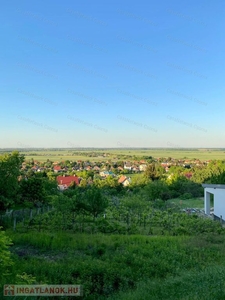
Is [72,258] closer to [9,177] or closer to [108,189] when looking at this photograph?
[9,177]

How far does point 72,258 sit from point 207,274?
150 inches

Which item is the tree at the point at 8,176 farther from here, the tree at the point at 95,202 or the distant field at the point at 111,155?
the distant field at the point at 111,155

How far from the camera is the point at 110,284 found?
6367 mm

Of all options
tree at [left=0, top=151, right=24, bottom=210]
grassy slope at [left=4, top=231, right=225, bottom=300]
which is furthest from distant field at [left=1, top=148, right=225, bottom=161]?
grassy slope at [left=4, top=231, right=225, bottom=300]

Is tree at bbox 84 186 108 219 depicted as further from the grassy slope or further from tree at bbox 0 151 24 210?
tree at bbox 0 151 24 210

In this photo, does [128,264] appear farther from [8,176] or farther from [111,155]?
[111,155]

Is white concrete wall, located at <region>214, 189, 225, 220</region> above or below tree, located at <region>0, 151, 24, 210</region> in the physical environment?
below

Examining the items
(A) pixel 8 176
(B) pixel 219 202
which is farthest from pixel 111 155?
(A) pixel 8 176

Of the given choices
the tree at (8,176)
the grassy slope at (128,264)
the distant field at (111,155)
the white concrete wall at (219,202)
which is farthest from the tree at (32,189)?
the distant field at (111,155)

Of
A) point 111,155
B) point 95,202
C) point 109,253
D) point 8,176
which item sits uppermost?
point 111,155

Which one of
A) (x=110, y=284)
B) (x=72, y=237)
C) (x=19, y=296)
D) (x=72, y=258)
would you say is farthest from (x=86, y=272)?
(x=72, y=237)

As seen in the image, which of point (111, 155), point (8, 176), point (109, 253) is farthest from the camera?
point (111, 155)

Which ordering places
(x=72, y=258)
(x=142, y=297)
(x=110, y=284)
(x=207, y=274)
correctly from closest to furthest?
(x=142, y=297) → (x=207, y=274) → (x=110, y=284) → (x=72, y=258)

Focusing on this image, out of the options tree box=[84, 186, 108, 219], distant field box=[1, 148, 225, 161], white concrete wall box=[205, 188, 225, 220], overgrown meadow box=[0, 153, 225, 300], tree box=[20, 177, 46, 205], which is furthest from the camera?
distant field box=[1, 148, 225, 161]
